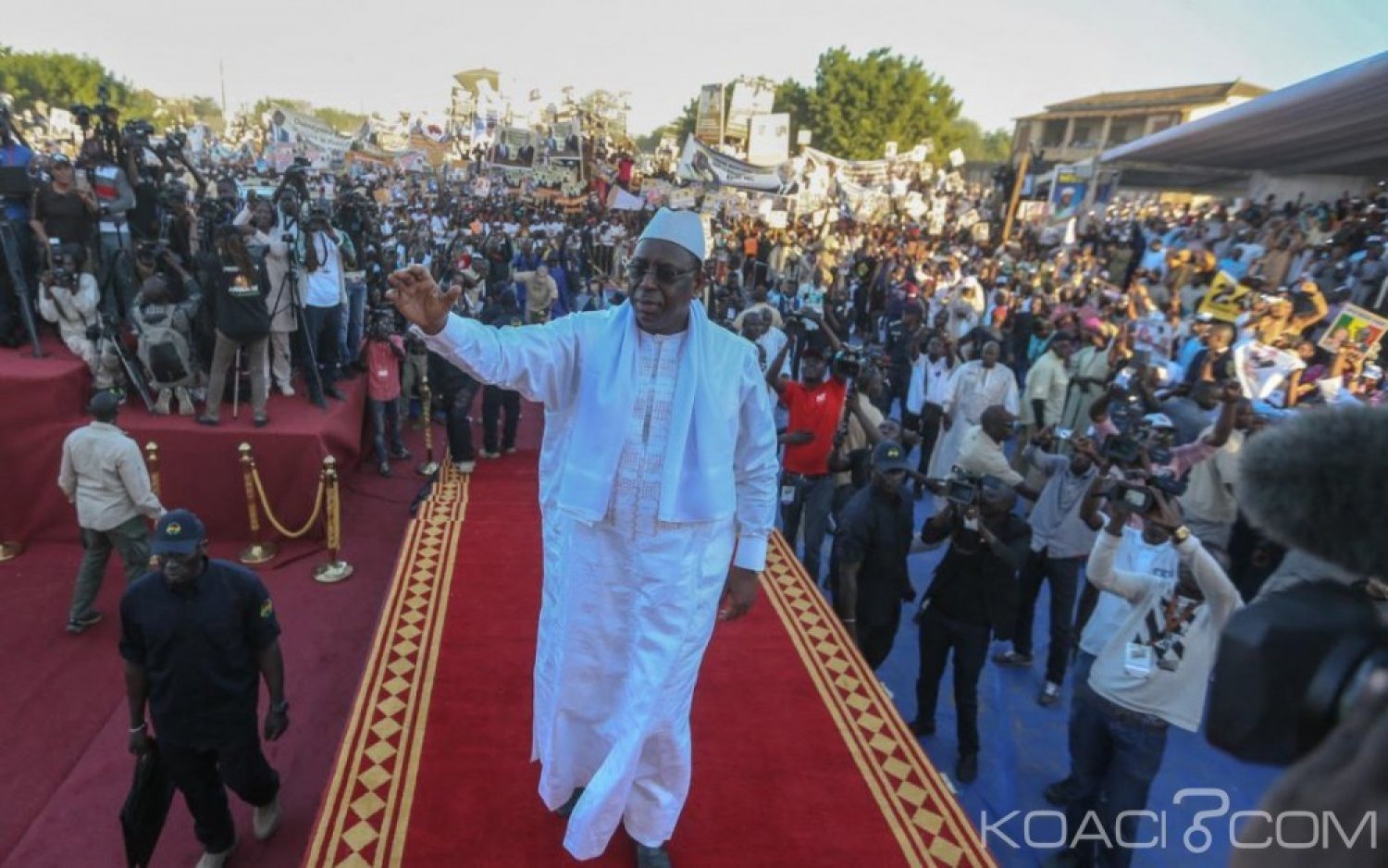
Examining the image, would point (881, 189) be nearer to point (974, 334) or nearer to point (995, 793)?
point (974, 334)

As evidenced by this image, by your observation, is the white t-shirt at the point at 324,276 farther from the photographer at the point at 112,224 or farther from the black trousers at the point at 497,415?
the black trousers at the point at 497,415

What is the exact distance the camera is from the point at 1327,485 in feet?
3.01

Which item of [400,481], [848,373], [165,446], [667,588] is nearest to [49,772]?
[165,446]

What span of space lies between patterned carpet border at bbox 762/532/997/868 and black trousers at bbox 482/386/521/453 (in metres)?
4.16

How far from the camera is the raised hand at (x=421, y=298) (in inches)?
91.9

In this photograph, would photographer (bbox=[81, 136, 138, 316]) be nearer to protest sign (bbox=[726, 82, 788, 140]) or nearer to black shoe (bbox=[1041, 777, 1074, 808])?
black shoe (bbox=[1041, 777, 1074, 808])

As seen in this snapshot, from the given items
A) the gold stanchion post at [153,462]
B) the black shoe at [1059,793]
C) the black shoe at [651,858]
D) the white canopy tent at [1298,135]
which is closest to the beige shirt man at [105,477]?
the gold stanchion post at [153,462]

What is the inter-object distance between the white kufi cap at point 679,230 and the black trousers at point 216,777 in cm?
290

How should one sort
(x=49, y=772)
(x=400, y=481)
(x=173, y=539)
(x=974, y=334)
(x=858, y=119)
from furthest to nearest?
(x=858, y=119) → (x=974, y=334) → (x=400, y=481) → (x=49, y=772) → (x=173, y=539)

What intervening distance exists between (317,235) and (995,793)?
7390 millimetres

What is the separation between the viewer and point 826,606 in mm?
5340

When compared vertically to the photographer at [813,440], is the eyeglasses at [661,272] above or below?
above

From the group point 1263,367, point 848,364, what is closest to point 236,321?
point 848,364

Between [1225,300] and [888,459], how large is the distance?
6209mm
